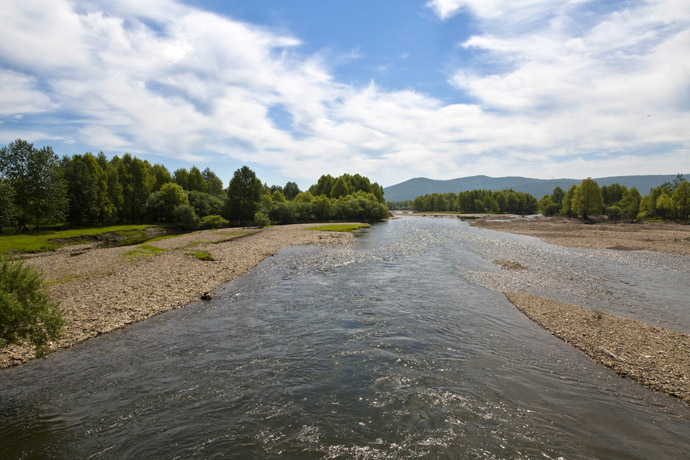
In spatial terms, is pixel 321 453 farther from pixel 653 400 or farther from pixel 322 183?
pixel 322 183

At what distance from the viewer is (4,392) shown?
12406mm

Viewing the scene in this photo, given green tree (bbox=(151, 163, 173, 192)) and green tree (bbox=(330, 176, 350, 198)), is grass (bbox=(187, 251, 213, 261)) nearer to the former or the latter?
green tree (bbox=(151, 163, 173, 192))

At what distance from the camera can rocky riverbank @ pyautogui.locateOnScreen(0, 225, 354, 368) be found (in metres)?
18.9

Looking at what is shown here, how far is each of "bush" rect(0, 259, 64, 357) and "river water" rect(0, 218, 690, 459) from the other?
8.97ft

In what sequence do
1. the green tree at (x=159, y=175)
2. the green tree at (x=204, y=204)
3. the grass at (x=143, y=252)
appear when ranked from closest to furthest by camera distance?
the grass at (x=143, y=252)
the green tree at (x=204, y=204)
the green tree at (x=159, y=175)

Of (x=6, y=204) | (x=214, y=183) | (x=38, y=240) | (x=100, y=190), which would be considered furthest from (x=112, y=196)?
(x=214, y=183)

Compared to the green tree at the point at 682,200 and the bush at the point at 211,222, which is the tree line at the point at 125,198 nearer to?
the bush at the point at 211,222

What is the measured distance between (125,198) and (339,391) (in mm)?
98651

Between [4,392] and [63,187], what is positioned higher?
[63,187]

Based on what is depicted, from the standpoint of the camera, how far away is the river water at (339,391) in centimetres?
1018

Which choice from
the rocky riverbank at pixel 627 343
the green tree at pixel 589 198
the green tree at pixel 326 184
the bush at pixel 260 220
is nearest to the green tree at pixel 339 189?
the green tree at pixel 326 184

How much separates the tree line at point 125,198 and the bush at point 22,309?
6207 cm

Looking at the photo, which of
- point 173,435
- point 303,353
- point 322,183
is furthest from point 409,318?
point 322,183

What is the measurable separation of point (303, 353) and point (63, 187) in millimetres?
77891
